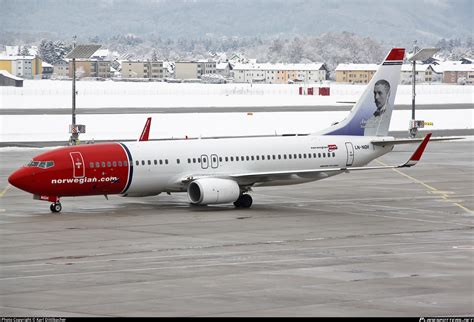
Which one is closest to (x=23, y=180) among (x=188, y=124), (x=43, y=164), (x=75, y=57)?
(x=43, y=164)

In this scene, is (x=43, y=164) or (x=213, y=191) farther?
(x=213, y=191)

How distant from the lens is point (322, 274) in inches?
1480

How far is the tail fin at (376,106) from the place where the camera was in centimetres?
6469

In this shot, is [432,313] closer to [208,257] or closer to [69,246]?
[208,257]

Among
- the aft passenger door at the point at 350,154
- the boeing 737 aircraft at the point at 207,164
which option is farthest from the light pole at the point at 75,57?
the aft passenger door at the point at 350,154

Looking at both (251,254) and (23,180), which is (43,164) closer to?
(23,180)

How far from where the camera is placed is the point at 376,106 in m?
65.9

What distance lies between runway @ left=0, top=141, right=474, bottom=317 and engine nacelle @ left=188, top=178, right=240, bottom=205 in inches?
25.1

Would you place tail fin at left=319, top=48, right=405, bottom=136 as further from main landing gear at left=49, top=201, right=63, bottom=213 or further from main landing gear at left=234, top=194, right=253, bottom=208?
main landing gear at left=49, top=201, right=63, bottom=213

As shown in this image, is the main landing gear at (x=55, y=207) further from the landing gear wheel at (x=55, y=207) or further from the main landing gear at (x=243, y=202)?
the main landing gear at (x=243, y=202)

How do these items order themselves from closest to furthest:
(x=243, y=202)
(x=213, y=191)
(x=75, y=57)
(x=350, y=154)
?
1. (x=213, y=191)
2. (x=243, y=202)
3. (x=350, y=154)
4. (x=75, y=57)

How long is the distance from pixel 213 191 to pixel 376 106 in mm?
13867

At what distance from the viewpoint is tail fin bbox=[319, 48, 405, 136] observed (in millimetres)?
64688

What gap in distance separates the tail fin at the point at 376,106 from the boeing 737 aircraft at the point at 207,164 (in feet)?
0.19
